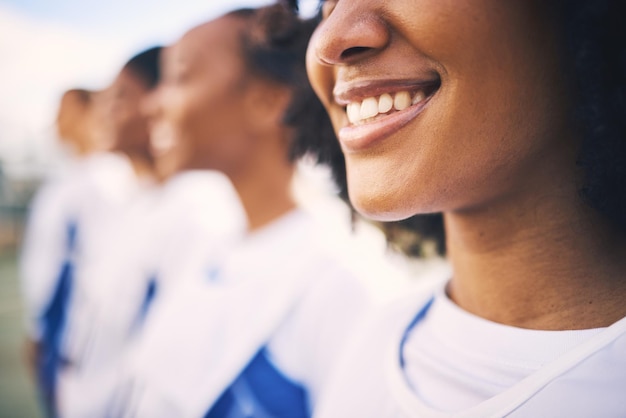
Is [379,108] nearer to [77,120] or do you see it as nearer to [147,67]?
[147,67]

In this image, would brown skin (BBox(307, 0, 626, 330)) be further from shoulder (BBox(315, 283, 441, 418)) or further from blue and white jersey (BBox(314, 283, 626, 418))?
shoulder (BBox(315, 283, 441, 418))

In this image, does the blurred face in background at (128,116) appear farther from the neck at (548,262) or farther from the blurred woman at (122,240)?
the neck at (548,262)

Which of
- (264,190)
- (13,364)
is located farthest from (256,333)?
(13,364)

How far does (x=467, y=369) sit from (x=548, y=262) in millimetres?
243

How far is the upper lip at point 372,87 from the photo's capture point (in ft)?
3.02

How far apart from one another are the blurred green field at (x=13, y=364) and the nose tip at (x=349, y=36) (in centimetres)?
470

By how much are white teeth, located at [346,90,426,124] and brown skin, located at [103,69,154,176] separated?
9.47 ft

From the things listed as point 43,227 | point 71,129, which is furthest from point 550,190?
point 71,129

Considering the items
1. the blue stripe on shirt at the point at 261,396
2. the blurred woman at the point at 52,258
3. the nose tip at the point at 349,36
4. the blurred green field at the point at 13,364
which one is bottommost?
the blurred green field at the point at 13,364

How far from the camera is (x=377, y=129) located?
96 cm

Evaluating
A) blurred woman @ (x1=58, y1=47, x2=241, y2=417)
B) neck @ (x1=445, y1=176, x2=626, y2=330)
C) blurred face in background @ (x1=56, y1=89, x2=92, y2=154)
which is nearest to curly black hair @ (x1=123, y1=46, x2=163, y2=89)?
blurred woman @ (x1=58, y1=47, x2=241, y2=417)

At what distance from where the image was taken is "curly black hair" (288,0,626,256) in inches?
33.9

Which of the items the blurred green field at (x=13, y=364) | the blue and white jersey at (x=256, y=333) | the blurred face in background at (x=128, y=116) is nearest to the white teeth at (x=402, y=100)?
the blue and white jersey at (x=256, y=333)

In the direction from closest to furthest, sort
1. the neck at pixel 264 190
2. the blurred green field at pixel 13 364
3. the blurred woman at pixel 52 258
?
the neck at pixel 264 190 → the blurred woman at pixel 52 258 → the blurred green field at pixel 13 364
